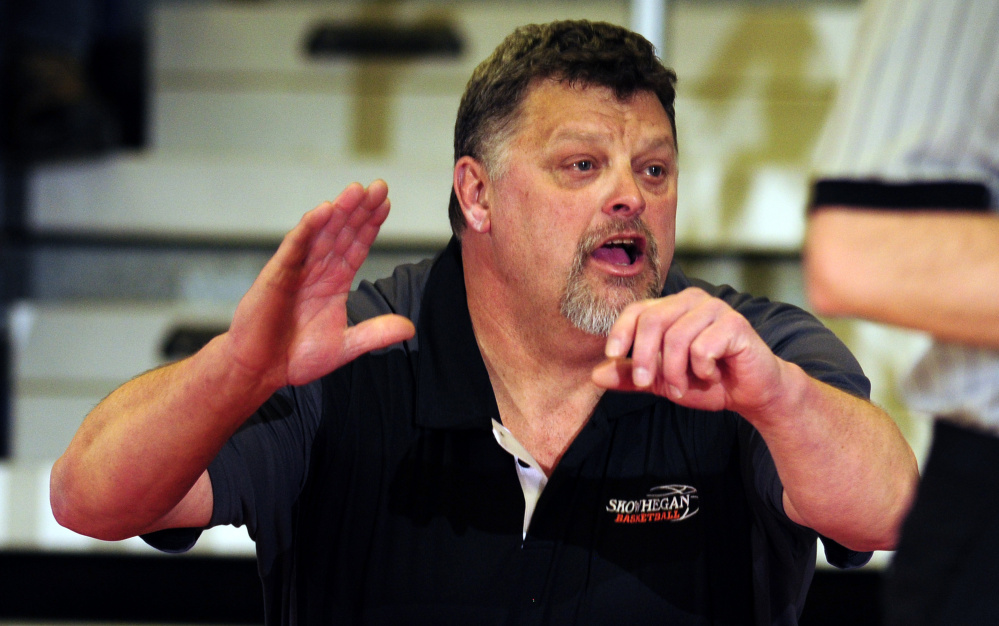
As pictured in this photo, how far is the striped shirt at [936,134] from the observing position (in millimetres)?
599

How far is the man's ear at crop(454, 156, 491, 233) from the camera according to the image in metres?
1.45

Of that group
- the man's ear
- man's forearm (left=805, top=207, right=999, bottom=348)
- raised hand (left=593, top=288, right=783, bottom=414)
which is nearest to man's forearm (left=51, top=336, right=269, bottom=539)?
raised hand (left=593, top=288, right=783, bottom=414)

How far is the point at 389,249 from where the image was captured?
301 cm

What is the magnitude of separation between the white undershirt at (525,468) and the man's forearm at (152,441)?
0.35m

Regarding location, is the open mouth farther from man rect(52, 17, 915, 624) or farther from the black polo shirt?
the black polo shirt

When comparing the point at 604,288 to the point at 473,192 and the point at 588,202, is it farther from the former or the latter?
the point at 473,192

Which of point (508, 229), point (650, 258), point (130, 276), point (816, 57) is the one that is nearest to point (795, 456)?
point (650, 258)

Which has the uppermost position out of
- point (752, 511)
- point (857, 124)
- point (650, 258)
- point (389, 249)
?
point (857, 124)

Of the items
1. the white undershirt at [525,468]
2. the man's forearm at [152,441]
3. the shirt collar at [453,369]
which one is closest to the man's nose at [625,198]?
the shirt collar at [453,369]

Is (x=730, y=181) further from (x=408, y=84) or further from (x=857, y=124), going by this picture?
(x=857, y=124)

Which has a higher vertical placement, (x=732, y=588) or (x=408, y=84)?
(x=408, y=84)

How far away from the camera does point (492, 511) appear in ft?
4.03

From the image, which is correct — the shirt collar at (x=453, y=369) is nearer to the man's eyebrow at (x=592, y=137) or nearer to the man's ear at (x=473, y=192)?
the man's ear at (x=473, y=192)

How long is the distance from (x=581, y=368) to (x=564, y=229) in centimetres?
20
